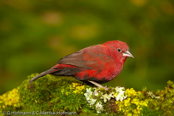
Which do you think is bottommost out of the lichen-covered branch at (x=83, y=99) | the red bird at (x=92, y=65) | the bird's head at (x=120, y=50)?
the lichen-covered branch at (x=83, y=99)

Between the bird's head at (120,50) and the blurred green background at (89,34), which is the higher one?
the blurred green background at (89,34)

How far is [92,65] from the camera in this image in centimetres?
455

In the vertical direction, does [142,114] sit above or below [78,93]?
below

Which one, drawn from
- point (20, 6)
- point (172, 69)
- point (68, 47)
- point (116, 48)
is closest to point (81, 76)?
point (116, 48)

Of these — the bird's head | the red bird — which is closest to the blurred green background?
the bird's head

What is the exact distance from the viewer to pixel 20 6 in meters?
7.98

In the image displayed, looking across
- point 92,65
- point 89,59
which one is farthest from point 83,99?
point 89,59

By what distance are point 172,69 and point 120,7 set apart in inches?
82.4

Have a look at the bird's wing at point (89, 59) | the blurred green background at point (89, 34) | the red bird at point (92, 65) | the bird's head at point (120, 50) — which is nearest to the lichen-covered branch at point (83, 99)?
the red bird at point (92, 65)

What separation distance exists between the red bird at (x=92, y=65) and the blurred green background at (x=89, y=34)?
247 centimetres

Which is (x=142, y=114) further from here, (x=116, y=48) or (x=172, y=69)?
(x=172, y=69)

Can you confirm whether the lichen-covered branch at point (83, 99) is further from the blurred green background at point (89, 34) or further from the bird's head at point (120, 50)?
the blurred green background at point (89, 34)

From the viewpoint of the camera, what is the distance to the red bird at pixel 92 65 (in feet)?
14.9

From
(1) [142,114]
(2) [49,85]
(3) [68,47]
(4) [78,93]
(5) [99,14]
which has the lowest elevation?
(1) [142,114]
